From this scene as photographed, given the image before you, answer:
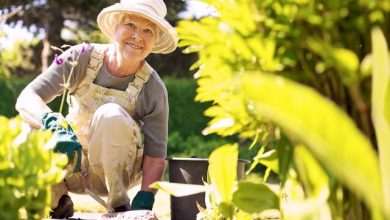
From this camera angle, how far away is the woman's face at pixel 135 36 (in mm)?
3441

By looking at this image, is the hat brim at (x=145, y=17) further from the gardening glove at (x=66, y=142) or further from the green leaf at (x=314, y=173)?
the green leaf at (x=314, y=173)

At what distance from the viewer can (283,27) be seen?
4.31 ft

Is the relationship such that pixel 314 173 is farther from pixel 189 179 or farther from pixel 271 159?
pixel 189 179

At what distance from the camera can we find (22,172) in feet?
4.53

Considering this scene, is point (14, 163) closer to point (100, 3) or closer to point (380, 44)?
point (380, 44)

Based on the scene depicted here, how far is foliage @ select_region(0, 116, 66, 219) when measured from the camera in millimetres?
1377

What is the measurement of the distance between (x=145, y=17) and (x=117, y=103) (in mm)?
472

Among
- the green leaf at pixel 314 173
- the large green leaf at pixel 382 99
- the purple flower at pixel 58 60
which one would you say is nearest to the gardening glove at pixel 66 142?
the purple flower at pixel 58 60

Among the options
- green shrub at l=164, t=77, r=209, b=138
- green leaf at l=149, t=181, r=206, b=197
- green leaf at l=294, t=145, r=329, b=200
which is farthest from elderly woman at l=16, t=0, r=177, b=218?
green shrub at l=164, t=77, r=209, b=138

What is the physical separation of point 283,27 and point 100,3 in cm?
1683

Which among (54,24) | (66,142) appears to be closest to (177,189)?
(66,142)

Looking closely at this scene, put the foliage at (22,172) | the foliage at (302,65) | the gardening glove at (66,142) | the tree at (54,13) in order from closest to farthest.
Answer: the foliage at (302,65), the foliage at (22,172), the gardening glove at (66,142), the tree at (54,13)

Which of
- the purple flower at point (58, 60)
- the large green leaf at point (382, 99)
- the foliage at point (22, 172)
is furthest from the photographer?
the purple flower at point (58, 60)

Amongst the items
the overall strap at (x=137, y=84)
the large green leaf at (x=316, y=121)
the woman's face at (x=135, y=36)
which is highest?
the woman's face at (x=135, y=36)
